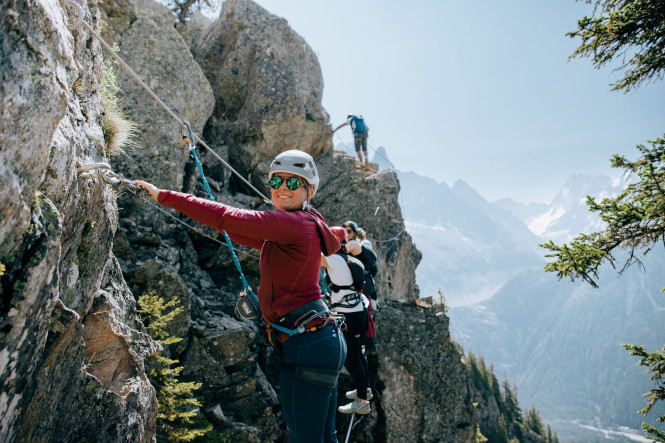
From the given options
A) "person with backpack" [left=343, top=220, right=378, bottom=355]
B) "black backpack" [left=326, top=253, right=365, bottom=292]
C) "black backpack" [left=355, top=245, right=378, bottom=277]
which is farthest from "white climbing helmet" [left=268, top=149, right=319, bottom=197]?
"black backpack" [left=355, top=245, right=378, bottom=277]

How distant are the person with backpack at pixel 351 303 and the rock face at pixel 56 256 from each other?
11.7 ft

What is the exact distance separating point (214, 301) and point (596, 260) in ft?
33.7

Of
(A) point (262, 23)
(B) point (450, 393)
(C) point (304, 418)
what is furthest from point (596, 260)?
(A) point (262, 23)

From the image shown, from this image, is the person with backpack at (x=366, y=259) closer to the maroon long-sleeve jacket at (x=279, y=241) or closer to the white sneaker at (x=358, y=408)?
the white sneaker at (x=358, y=408)

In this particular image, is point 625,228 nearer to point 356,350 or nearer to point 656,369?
point 656,369

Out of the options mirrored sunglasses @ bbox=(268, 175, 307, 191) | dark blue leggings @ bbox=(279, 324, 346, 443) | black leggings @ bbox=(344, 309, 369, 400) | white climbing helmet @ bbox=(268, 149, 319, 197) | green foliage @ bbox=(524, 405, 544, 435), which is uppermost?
white climbing helmet @ bbox=(268, 149, 319, 197)

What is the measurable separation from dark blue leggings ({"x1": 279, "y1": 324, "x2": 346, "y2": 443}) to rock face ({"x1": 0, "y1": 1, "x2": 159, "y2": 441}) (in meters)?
2.16

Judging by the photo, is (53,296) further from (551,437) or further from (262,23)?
(551,437)

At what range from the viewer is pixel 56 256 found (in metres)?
3.51

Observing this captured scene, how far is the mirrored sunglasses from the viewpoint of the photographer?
153 inches

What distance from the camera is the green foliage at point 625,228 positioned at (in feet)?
22.6

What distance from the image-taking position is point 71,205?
4176 millimetres

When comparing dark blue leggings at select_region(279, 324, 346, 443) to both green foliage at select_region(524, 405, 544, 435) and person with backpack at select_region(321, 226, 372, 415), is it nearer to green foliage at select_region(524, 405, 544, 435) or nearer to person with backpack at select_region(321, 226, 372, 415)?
person with backpack at select_region(321, 226, 372, 415)

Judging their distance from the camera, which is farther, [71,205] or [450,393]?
[450,393]
